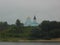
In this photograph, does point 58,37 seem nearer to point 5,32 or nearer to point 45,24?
point 45,24

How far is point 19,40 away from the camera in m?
7.96

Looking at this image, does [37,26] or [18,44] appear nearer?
[37,26]

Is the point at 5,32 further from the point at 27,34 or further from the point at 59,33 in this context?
the point at 59,33

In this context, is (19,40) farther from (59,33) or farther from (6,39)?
(59,33)

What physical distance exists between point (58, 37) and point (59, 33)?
3.6 inches

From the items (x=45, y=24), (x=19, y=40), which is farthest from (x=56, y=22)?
(x=19, y=40)

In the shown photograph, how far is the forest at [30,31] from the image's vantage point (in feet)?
25.5

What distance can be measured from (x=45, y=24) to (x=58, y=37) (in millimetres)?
412

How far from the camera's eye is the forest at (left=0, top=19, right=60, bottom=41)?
7762 millimetres

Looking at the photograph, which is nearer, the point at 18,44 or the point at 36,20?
the point at 36,20

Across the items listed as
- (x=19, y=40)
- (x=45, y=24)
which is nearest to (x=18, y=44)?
(x=19, y=40)

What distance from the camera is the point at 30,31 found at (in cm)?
775

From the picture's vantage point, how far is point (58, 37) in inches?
311

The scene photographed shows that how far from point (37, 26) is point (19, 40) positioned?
0.52 meters
